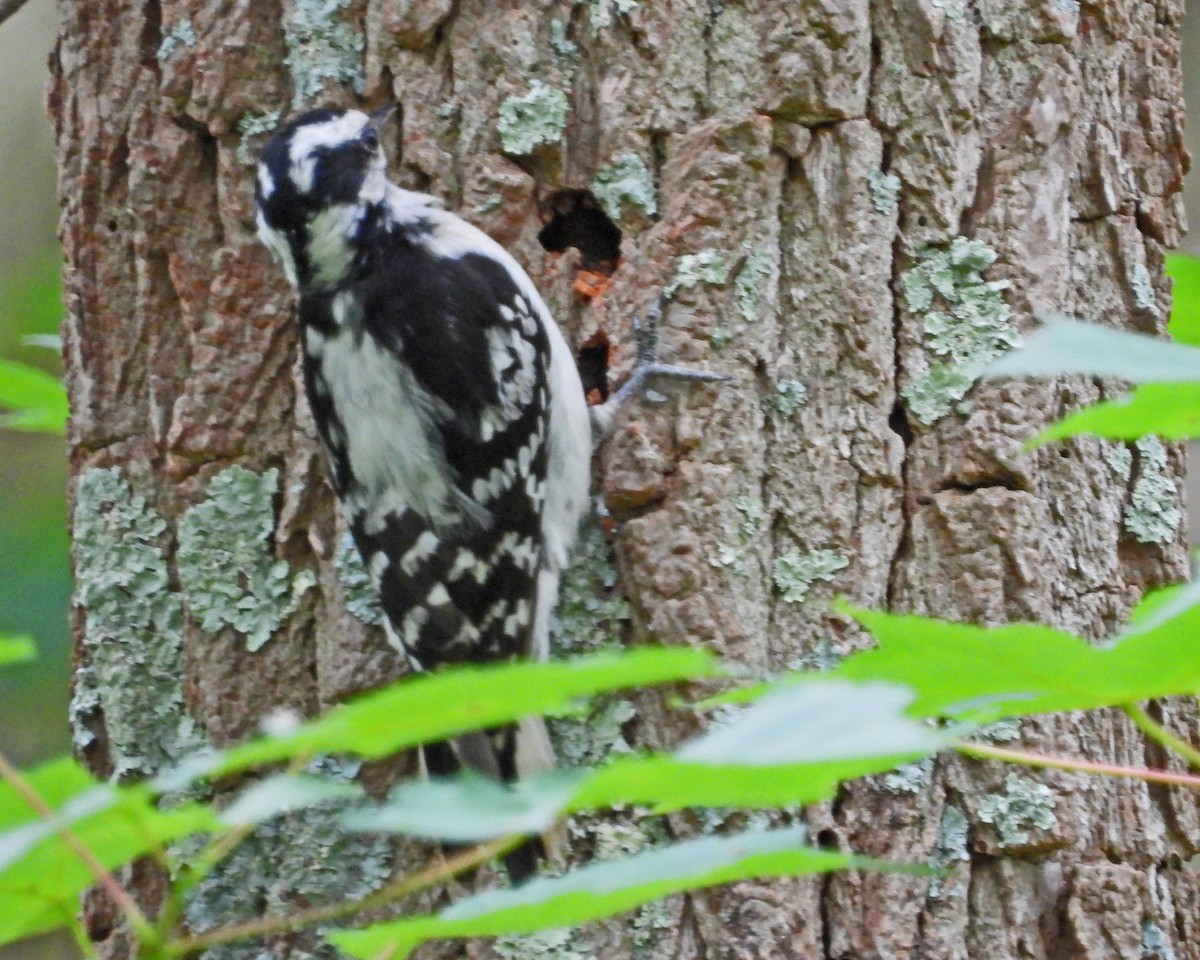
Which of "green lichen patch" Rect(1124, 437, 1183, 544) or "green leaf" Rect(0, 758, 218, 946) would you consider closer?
"green leaf" Rect(0, 758, 218, 946)

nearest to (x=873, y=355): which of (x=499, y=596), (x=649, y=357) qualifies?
(x=649, y=357)

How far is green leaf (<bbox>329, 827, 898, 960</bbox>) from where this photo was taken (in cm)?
69

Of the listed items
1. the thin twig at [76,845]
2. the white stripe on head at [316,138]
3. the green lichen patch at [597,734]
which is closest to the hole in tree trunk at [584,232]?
the white stripe on head at [316,138]

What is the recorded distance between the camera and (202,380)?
224 cm

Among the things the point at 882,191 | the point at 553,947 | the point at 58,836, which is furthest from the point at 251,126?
the point at 58,836

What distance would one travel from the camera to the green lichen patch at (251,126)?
2293mm

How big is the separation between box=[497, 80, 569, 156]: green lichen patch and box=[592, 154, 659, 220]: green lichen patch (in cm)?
10

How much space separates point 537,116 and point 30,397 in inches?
33.8

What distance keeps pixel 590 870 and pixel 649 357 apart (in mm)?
1454

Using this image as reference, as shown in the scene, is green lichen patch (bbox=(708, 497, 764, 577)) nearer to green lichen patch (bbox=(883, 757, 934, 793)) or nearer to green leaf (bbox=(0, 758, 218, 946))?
green lichen patch (bbox=(883, 757, 934, 793))

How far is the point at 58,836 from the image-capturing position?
0.69 meters

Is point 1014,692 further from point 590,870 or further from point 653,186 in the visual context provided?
point 653,186

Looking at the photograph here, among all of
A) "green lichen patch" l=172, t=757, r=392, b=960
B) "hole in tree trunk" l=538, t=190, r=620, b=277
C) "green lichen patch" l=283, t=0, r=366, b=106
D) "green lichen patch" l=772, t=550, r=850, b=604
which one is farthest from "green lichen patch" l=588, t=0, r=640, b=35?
"green lichen patch" l=172, t=757, r=392, b=960

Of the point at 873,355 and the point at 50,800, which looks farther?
the point at 873,355
